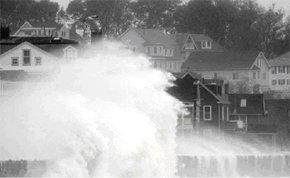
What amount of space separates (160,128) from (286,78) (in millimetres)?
78004

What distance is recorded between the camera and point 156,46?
355 feet

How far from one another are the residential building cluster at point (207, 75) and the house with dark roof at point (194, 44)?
4.39 m

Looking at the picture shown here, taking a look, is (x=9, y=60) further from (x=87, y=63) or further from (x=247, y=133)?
(x=87, y=63)

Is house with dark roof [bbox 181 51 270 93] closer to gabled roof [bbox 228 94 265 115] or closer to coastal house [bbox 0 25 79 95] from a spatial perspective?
gabled roof [bbox 228 94 265 115]

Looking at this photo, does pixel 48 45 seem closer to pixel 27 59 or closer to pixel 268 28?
pixel 27 59

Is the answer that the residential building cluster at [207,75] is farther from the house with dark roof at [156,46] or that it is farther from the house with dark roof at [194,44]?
the house with dark roof at [194,44]

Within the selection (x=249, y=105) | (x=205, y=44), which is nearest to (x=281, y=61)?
(x=205, y=44)

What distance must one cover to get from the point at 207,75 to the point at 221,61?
2.21m

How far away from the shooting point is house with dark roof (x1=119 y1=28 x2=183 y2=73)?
107250 millimetres

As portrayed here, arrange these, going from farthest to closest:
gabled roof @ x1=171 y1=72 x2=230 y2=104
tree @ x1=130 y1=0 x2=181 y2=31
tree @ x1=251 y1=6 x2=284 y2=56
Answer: tree @ x1=130 y1=0 x2=181 y2=31 < tree @ x1=251 y1=6 x2=284 y2=56 < gabled roof @ x1=171 y1=72 x2=230 y2=104

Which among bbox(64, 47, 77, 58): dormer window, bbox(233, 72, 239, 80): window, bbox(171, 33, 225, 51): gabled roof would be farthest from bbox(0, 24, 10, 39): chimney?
bbox(171, 33, 225, 51): gabled roof

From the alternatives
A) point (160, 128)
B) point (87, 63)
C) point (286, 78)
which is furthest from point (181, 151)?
point (286, 78)

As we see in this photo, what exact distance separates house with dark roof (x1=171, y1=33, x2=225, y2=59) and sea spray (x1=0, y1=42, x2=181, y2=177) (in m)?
80.5

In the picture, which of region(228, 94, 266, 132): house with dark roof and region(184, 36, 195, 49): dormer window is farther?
region(184, 36, 195, 49): dormer window
